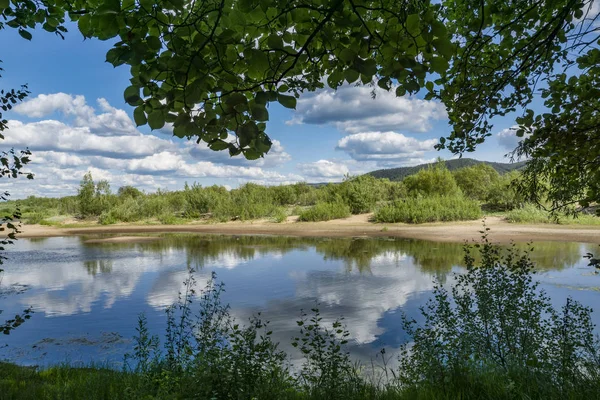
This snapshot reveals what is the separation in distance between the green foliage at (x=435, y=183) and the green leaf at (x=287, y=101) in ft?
91.1

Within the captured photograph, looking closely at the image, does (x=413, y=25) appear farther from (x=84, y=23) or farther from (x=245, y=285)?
(x=245, y=285)

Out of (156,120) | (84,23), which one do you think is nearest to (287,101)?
(156,120)

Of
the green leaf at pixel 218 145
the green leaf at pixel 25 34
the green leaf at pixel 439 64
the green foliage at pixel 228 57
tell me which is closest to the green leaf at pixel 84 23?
the green foliage at pixel 228 57

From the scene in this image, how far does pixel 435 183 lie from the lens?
29.0 meters

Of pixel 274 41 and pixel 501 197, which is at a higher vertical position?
pixel 274 41

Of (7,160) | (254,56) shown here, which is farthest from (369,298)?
(254,56)

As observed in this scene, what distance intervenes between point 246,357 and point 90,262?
13.8 m

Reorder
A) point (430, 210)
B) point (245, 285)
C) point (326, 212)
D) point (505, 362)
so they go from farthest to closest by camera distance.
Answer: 1. point (326, 212)
2. point (430, 210)
3. point (245, 285)
4. point (505, 362)

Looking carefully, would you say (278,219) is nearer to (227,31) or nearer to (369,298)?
(369,298)

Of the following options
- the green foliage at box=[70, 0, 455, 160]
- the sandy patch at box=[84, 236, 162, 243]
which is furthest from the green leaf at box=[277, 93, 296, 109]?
the sandy patch at box=[84, 236, 162, 243]

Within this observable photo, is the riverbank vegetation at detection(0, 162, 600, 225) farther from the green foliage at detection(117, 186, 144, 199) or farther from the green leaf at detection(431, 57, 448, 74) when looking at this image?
the green leaf at detection(431, 57, 448, 74)

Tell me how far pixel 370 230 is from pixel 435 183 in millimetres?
8342

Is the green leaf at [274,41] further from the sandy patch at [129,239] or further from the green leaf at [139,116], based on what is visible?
the sandy patch at [129,239]

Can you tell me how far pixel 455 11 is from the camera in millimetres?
4379
